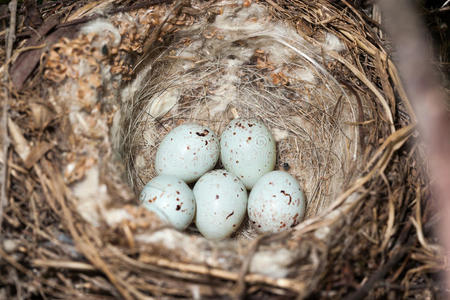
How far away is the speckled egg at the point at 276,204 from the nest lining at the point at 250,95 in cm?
19

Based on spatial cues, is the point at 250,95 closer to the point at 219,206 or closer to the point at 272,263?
the point at 219,206

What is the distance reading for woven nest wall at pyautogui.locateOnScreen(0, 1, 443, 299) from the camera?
1357mm

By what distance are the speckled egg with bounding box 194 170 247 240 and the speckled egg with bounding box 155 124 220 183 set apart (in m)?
0.10

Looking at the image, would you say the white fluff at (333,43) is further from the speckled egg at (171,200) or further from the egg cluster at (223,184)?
the speckled egg at (171,200)

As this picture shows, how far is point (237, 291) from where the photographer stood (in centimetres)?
125

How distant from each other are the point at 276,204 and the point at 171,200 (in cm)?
49

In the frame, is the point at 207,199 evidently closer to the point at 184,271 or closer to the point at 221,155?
the point at 221,155

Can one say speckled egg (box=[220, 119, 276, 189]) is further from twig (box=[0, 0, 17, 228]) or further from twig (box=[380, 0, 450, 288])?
twig (box=[380, 0, 450, 288])

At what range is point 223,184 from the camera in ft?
6.37

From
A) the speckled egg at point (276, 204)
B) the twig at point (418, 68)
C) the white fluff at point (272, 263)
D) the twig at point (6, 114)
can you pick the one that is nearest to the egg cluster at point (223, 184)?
the speckled egg at point (276, 204)

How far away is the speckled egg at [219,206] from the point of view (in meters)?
1.88

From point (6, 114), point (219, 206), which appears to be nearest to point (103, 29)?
point (6, 114)

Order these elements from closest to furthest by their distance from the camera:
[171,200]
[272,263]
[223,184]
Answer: [272,263], [171,200], [223,184]

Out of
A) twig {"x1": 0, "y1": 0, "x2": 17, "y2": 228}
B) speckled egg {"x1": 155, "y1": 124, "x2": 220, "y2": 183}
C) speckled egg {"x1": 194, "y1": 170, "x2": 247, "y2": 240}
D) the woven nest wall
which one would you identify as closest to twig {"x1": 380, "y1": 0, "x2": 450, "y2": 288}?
the woven nest wall
